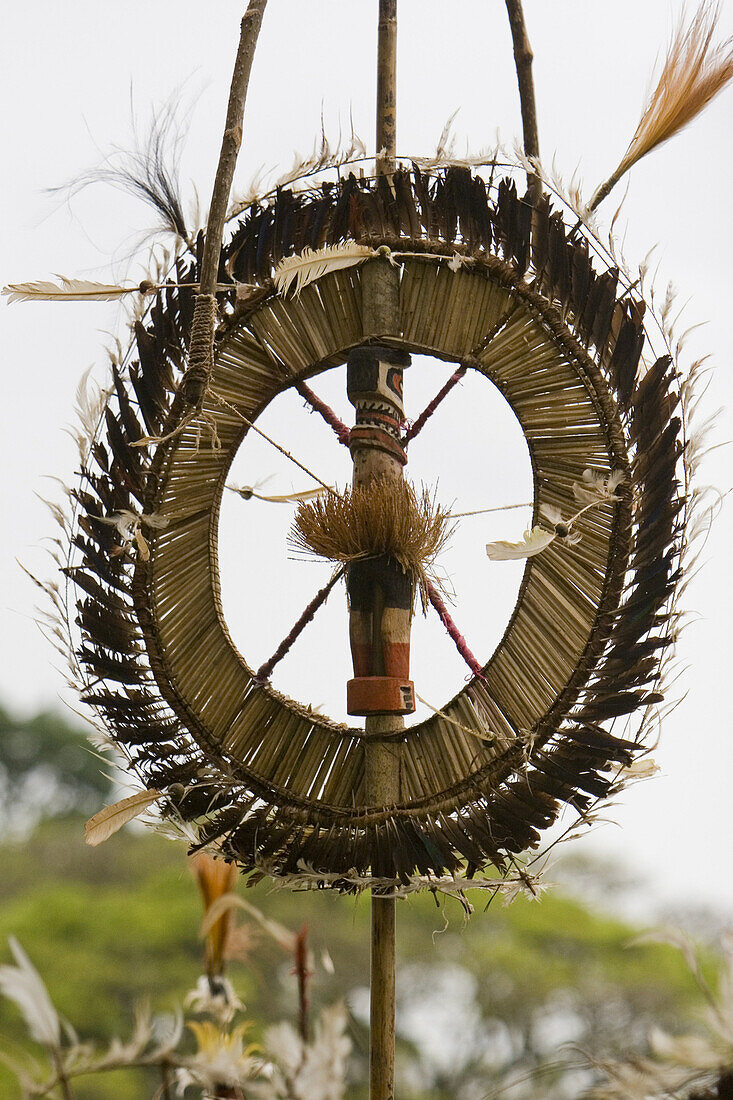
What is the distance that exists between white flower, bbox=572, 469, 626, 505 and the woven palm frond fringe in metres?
0.02

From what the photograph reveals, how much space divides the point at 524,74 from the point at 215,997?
35.7 inches

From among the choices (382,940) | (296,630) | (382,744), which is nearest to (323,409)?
(296,630)

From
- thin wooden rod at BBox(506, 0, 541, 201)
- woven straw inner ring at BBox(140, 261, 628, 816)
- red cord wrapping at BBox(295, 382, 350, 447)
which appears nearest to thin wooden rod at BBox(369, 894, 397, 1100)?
woven straw inner ring at BBox(140, 261, 628, 816)

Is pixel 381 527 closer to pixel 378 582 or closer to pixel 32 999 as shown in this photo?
pixel 378 582

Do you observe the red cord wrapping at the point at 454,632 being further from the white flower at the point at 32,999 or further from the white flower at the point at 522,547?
the white flower at the point at 32,999

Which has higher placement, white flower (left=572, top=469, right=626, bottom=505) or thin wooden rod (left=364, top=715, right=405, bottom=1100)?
white flower (left=572, top=469, right=626, bottom=505)

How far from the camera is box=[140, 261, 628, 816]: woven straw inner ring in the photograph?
1.12m

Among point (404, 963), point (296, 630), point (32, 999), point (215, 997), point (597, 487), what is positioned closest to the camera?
point (32, 999)

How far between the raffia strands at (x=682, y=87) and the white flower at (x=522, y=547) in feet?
1.19

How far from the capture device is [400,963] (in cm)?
496

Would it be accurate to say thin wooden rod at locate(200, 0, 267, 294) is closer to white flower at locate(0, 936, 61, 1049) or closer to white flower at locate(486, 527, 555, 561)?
white flower at locate(486, 527, 555, 561)

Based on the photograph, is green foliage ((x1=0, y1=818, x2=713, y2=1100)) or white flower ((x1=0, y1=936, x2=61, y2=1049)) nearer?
white flower ((x1=0, y1=936, x2=61, y2=1049))

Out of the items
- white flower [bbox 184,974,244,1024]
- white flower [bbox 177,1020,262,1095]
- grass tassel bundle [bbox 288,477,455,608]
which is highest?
grass tassel bundle [bbox 288,477,455,608]

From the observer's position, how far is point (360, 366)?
1206 millimetres
